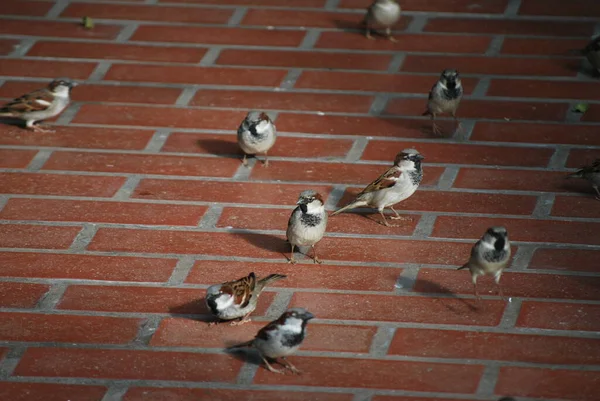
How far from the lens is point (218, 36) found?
633 centimetres

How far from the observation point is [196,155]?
17.6 ft

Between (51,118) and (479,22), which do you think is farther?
(479,22)

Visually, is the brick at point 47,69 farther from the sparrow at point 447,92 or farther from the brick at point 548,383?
the brick at point 548,383

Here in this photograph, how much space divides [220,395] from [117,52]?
2959mm

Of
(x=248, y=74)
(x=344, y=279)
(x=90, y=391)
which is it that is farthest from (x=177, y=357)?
(x=248, y=74)

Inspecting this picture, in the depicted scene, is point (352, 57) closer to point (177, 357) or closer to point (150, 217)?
point (150, 217)

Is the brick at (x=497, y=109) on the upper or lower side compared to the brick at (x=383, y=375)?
upper

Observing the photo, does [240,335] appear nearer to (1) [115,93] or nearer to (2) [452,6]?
(1) [115,93]

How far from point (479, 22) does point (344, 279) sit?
8.13 feet

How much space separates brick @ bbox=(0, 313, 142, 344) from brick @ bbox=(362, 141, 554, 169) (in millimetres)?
1643

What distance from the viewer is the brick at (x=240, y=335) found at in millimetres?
4008

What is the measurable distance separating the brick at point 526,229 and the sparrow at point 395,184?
0.20 metres

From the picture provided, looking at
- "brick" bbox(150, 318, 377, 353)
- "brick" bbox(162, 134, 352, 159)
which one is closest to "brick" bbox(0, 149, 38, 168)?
"brick" bbox(162, 134, 352, 159)

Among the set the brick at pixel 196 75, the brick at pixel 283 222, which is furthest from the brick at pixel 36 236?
the brick at pixel 196 75
